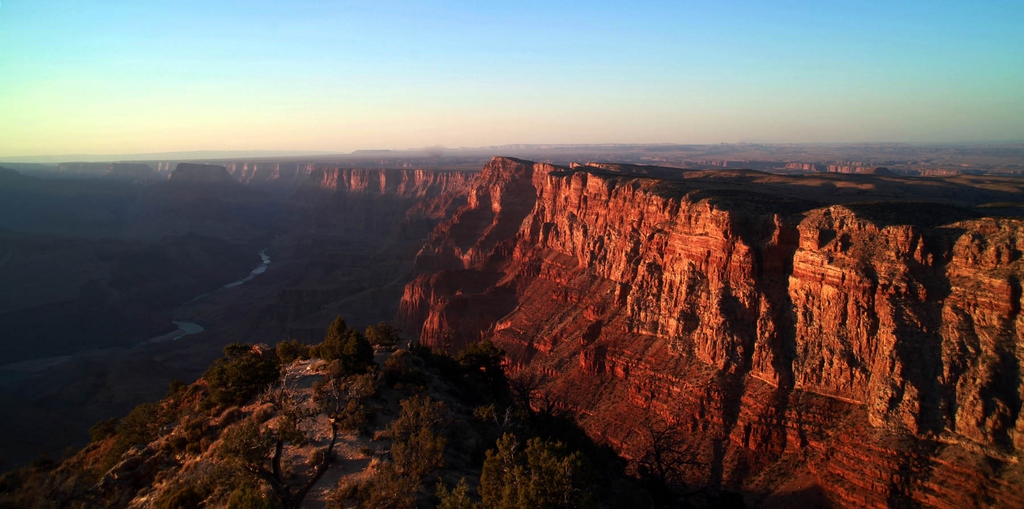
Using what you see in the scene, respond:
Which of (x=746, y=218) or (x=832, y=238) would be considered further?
(x=746, y=218)

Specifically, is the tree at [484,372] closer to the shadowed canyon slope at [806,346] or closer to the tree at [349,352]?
the shadowed canyon slope at [806,346]

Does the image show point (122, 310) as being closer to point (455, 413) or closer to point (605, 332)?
point (605, 332)

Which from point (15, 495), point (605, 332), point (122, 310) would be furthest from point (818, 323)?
point (122, 310)

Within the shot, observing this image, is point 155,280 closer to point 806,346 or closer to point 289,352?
point 289,352

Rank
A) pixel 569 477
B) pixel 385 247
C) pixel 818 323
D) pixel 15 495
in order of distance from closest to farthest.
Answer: pixel 569 477 → pixel 15 495 → pixel 818 323 → pixel 385 247

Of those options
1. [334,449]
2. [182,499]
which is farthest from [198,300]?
[182,499]

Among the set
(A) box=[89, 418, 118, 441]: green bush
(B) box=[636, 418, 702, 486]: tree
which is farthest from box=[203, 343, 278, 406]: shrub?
(B) box=[636, 418, 702, 486]: tree
